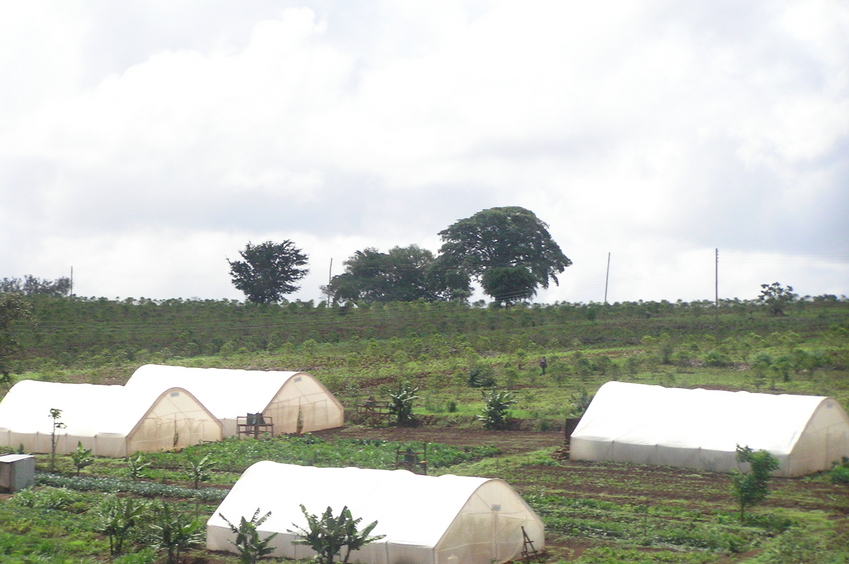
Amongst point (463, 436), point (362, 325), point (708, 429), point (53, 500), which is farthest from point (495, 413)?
point (362, 325)

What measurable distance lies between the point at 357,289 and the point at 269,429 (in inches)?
1966

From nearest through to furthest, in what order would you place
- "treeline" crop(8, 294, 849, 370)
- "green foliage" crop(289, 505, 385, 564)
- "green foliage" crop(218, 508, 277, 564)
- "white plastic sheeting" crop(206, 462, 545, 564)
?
"green foliage" crop(289, 505, 385, 564) < "white plastic sheeting" crop(206, 462, 545, 564) < "green foliage" crop(218, 508, 277, 564) < "treeline" crop(8, 294, 849, 370)

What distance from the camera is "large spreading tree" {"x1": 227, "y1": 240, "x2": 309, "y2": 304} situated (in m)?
74.1

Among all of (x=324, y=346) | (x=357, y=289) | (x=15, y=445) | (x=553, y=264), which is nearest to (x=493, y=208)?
(x=553, y=264)

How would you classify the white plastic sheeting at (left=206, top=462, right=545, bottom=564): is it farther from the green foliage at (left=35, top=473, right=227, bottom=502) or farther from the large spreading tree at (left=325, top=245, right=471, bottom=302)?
the large spreading tree at (left=325, top=245, right=471, bottom=302)

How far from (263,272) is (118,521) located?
6063 cm

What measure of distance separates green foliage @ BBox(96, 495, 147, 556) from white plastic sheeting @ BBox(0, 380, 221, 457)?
1056cm

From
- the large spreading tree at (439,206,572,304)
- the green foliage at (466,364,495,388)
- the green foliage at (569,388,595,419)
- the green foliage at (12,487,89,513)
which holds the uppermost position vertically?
the large spreading tree at (439,206,572,304)

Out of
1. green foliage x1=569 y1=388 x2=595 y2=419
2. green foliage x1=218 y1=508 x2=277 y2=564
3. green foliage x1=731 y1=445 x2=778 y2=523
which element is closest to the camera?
green foliage x1=218 y1=508 x2=277 y2=564

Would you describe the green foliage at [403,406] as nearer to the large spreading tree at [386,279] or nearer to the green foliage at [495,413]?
the green foliage at [495,413]

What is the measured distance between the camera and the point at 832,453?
2175 cm

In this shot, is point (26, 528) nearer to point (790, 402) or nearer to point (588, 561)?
point (588, 561)

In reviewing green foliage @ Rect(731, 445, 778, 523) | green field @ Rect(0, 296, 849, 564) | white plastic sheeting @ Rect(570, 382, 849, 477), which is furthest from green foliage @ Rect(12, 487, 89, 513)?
green foliage @ Rect(731, 445, 778, 523)

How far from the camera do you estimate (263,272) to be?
74.4 m
